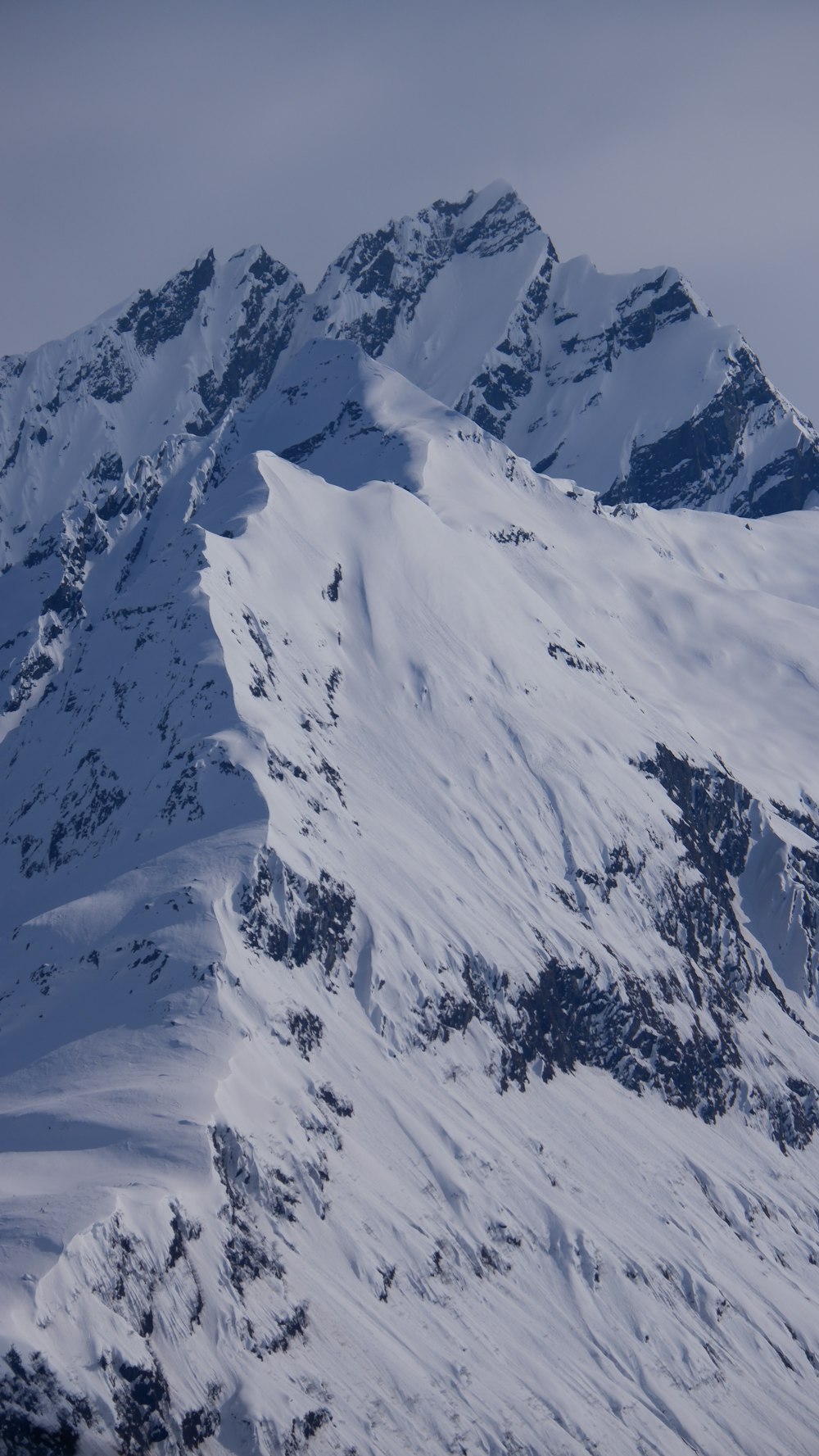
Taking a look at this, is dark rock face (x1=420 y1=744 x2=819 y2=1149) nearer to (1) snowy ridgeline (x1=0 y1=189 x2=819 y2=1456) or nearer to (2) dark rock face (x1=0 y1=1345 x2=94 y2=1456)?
(1) snowy ridgeline (x1=0 y1=189 x2=819 y2=1456)

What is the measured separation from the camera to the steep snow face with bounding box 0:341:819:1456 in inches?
3415

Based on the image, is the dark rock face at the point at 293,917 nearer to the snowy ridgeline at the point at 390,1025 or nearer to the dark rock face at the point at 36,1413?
the snowy ridgeline at the point at 390,1025

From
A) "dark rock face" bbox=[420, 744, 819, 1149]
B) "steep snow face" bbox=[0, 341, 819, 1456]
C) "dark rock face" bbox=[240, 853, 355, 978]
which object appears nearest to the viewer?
"steep snow face" bbox=[0, 341, 819, 1456]

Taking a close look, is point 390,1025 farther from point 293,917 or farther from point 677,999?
point 677,999

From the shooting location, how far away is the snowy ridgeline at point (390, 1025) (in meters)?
86.6

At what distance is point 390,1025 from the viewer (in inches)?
4530

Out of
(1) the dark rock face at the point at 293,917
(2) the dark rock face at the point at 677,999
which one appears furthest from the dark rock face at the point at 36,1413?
(2) the dark rock face at the point at 677,999

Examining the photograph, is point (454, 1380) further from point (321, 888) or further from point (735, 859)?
point (735, 859)

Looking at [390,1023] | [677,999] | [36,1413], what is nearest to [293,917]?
[390,1023]

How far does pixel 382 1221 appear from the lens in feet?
329

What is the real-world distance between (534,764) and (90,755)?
4274cm

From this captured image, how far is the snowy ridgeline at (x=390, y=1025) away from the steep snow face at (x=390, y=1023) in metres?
0.30

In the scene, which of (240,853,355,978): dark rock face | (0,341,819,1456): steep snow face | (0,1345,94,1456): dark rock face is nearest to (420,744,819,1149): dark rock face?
(0,341,819,1456): steep snow face

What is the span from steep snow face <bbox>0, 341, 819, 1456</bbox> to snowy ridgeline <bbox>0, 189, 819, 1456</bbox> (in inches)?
11.8
